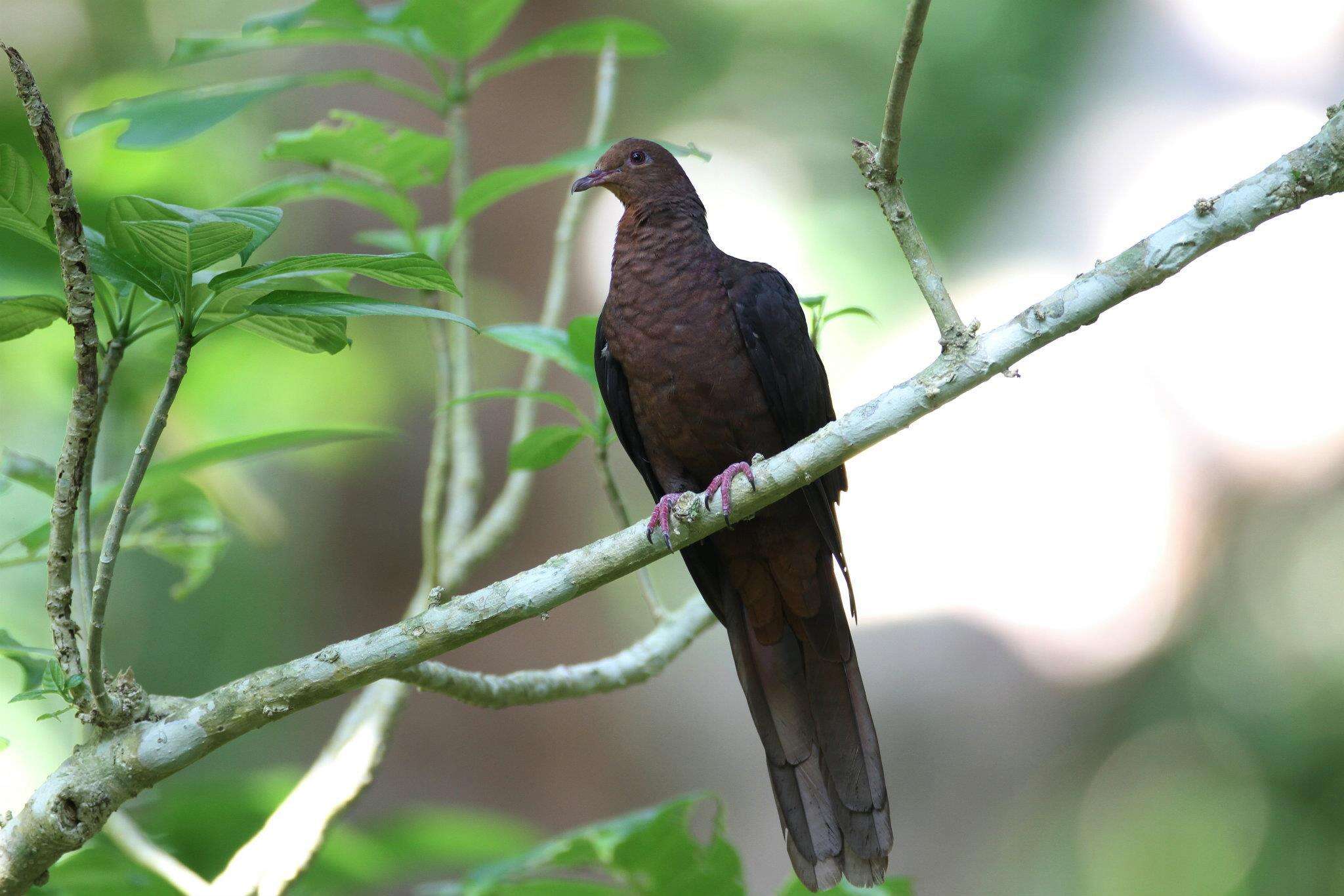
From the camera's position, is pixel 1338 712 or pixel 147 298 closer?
pixel 147 298

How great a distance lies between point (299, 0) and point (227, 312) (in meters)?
5.22

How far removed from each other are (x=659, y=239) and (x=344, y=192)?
87cm

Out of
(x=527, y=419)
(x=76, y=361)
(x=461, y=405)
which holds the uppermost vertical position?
(x=527, y=419)

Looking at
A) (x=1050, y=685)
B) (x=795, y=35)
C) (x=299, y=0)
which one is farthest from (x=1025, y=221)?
(x=299, y=0)

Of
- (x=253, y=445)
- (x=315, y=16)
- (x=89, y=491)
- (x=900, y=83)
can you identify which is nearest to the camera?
(x=900, y=83)

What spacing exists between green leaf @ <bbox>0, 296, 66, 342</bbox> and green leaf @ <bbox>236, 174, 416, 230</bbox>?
36.6 inches

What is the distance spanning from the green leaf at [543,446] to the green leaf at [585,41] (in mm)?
1182

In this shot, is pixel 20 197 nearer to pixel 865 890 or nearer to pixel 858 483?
pixel 865 890

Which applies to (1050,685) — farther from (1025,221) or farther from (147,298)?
(147,298)

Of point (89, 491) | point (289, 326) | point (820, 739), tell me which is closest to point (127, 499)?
point (89, 491)

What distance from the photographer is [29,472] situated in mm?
2145

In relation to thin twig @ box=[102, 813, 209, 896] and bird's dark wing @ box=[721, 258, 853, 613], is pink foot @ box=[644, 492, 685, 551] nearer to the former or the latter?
bird's dark wing @ box=[721, 258, 853, 613]

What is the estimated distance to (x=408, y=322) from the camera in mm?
5324

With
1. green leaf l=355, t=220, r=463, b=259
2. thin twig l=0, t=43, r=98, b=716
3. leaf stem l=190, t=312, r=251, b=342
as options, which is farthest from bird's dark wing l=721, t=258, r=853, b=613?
thin twig l=0, t=43, r=98, b=716
